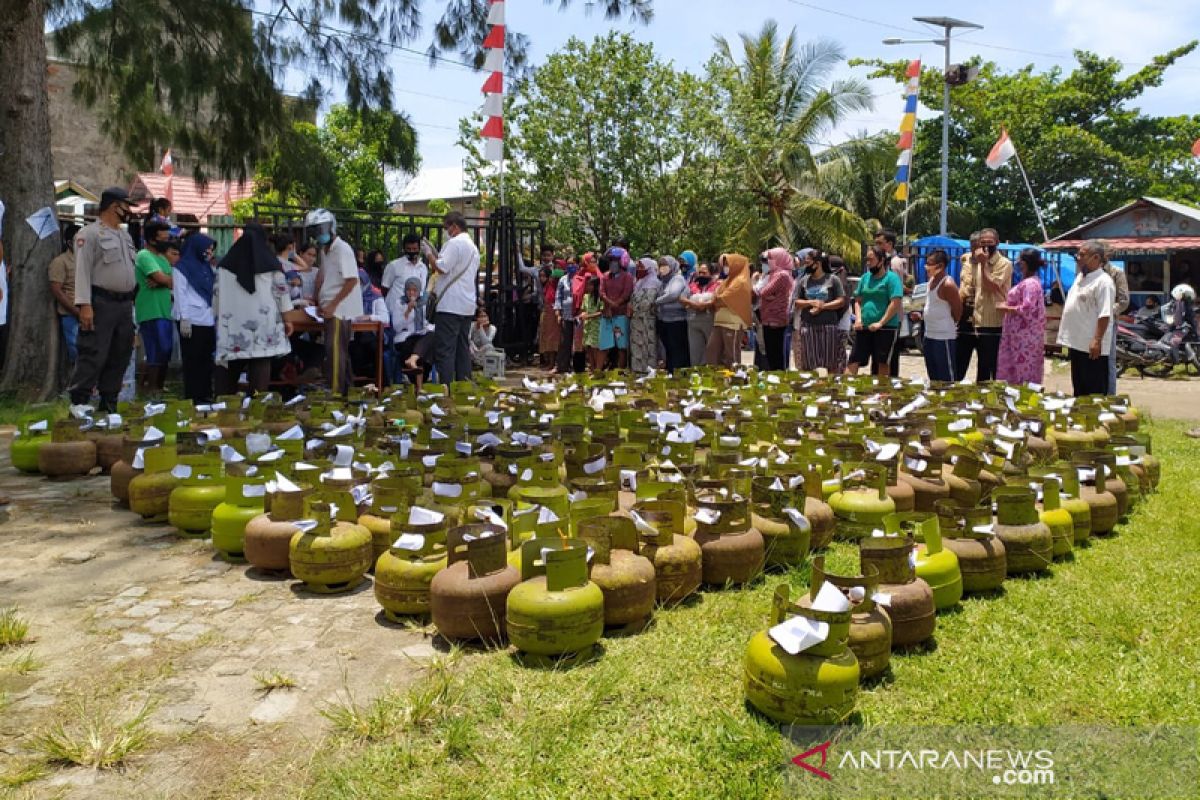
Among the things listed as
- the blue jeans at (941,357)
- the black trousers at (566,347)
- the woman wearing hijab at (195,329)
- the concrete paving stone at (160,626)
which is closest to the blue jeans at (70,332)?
the woman wearing hijab at (195,329)

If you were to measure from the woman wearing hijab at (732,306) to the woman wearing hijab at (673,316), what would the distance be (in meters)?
0.66

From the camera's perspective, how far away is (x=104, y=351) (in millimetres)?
6406

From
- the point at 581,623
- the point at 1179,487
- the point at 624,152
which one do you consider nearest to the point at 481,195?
the point at 624,152

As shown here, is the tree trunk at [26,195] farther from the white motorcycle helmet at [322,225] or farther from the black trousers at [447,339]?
the black trousers at [447,339]

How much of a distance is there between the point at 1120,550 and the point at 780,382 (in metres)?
3.41

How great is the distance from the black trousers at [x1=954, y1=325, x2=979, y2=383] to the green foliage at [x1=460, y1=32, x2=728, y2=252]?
9642 mm

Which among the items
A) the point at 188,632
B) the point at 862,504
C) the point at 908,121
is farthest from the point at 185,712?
the point at 908,121

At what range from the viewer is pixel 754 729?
231 centimetres

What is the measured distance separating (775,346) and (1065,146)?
69.5 ft

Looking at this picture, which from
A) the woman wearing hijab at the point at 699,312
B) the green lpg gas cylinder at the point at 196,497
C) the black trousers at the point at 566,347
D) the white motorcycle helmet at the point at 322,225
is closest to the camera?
the green lpg gas cylinder at the point at 196,497

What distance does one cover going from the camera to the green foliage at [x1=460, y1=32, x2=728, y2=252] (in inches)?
643

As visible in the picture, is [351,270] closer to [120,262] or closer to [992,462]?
[120,262]

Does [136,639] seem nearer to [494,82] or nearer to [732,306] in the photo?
[732,306]

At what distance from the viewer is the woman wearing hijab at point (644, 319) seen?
10.3m
